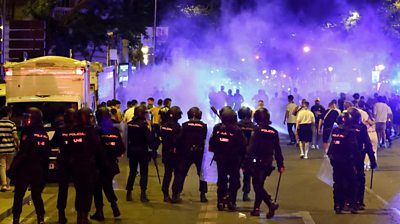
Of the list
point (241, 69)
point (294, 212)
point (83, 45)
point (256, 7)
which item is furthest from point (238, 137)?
point (241, 69)

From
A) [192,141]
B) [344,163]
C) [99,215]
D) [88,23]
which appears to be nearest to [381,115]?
[344,163]

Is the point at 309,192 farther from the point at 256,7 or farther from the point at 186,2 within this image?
the point at 256,7

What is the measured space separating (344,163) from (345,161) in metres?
0.03

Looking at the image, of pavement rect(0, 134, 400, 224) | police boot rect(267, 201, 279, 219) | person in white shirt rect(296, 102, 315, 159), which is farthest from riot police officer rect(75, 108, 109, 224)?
person in white shirt rect(296, 102, 315, 159)

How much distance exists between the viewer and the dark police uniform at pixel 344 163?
30.8ft

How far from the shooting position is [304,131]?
1717cm

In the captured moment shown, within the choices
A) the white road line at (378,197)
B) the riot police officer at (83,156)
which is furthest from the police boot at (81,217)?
the white road line at (378,197)

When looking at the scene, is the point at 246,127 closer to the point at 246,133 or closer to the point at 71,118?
the point at 246,133

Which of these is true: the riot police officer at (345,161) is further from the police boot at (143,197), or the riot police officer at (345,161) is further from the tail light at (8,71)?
the tail light at (8,71)

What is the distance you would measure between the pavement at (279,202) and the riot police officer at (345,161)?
0.29m

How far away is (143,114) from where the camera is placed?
34.7 feet

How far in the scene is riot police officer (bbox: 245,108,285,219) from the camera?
9.13 meters

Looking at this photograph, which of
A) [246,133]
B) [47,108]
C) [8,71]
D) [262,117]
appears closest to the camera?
[262,117]

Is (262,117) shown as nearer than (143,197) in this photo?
Yes
